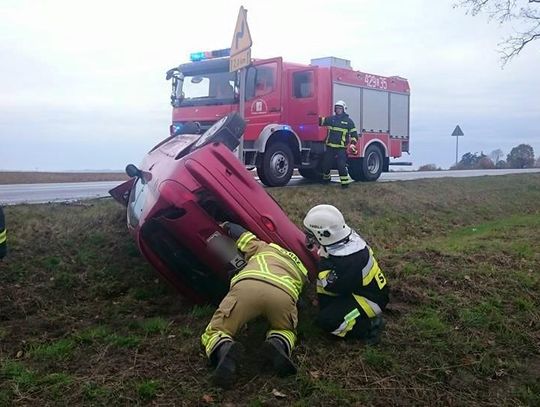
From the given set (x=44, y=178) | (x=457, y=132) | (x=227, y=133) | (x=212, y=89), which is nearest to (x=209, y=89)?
(x=212, y=89)

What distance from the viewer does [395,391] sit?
390 centimetres

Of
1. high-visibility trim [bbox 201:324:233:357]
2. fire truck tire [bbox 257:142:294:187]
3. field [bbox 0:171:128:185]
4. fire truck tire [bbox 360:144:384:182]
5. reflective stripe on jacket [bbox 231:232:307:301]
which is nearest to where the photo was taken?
high-visibility trim [bbox 201:324:233:357]

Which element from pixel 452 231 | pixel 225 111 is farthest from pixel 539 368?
pixel 225 111

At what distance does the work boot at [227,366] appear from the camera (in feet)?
12.3

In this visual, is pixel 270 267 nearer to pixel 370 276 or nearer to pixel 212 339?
pixel 212 339

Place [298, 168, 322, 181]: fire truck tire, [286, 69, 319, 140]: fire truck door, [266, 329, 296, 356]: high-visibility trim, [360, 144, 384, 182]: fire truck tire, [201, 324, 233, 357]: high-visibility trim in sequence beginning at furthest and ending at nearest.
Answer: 1. [360, 144, 384, 182]: fire truck tire
2. [298, 168, 322, 181]: fire truck tire
3. [286, 69, 319, 140]: fire truck door
4. [266, 329, 296, 356]: high-visibility trim
5. [201, 324, 233, 357]: high-visibility trim

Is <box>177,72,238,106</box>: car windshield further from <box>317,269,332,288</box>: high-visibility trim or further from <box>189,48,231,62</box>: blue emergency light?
<box>317,269,332,288</box>: high-visibility trim

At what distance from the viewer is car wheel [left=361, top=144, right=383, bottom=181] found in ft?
46.0

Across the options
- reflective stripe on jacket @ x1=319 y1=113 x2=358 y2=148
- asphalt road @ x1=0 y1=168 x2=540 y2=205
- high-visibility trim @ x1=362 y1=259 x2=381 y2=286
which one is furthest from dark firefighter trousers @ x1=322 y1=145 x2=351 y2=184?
high-visibility trim @ x1=362 y1=259 x2=381 y2=286

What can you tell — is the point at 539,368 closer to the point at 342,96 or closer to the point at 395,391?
the point at 395,391

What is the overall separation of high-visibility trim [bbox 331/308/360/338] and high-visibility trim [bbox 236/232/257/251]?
3.12 ft

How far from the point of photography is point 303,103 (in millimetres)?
12172

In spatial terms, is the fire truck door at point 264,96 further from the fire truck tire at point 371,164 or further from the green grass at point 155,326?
the green grass at point 155,326

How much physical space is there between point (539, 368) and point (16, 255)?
201 inches
